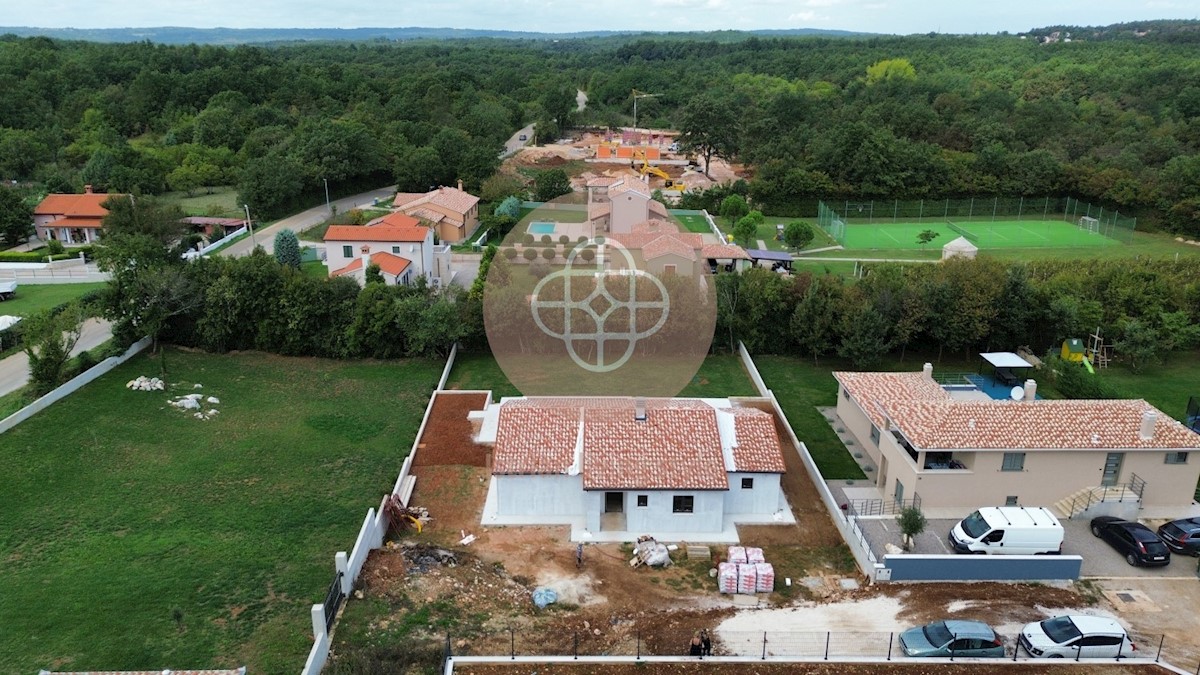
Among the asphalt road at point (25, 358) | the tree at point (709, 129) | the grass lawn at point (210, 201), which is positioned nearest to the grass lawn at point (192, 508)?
the asphalt road at point (25, 358)

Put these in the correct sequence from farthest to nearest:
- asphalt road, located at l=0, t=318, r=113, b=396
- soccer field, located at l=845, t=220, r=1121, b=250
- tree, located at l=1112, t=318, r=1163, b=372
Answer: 1. soccer field, located at l=845, t=220, r=1121, b=250
2. tree, located at l=1112, t=318, r=1163, b=372
3. asphalt road, located at l=0, t=318, r=113, b=396

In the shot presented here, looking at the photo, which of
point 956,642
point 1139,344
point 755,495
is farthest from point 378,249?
point 1139,344

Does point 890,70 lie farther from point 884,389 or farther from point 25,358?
point 25,358

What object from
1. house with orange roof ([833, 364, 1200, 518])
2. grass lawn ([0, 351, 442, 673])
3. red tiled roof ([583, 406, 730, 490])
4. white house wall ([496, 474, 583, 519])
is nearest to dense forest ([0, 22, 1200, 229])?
grass lawn ([0, 351, 442, 673])

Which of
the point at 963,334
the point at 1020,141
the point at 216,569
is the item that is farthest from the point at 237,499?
the point at 1020,141

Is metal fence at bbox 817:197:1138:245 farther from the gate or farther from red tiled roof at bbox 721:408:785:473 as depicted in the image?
the gate

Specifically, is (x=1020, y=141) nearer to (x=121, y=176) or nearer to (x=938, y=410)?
(x=938, y=410)

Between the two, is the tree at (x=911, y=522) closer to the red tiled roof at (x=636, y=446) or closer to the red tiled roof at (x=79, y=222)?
the red tiled roof at (x=636, y=446)
